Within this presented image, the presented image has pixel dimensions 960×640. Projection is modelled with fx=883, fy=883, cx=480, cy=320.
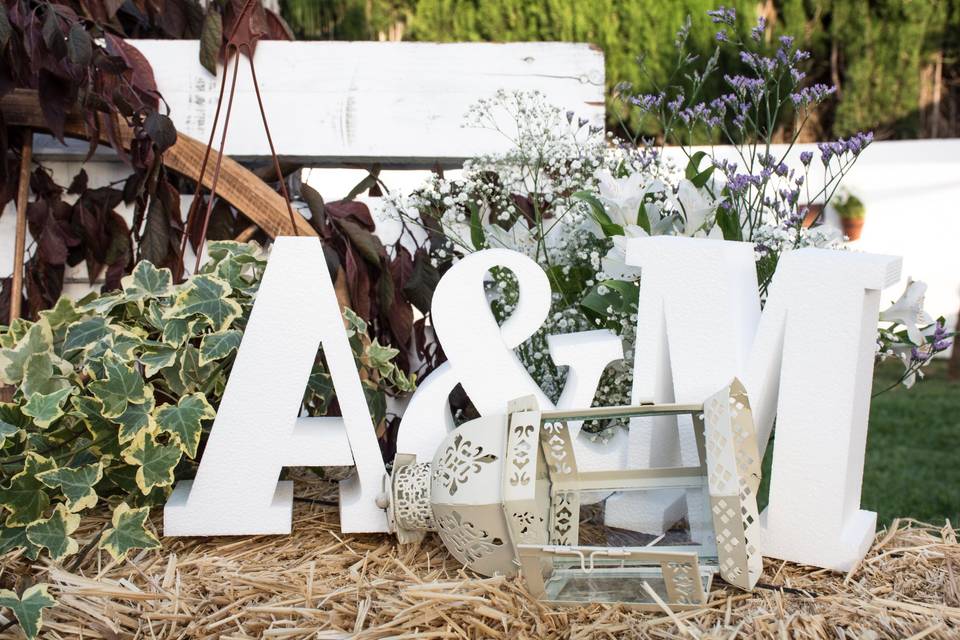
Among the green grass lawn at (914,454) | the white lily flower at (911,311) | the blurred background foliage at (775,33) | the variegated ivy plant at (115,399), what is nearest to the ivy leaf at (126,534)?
the variegated ivy plant at (115,399)

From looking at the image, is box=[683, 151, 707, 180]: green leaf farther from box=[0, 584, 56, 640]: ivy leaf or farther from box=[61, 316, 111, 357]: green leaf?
box=[0, 584, 56, 640]: ivy leaf

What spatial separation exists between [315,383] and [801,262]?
715 mm

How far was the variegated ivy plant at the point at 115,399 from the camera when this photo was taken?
1104mm

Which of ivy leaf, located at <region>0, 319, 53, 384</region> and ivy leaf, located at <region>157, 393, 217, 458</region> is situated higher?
ivy leaf, located at <region>0, 319, 53, 384</region>

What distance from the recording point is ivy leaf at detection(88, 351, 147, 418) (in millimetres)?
1133

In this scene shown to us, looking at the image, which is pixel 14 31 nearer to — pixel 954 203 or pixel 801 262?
pixel 801 262

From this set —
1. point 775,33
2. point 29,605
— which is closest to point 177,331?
point 29,605

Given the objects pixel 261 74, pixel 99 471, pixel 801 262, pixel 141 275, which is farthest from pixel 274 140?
pixel 801 262

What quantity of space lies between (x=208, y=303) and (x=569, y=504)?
22.7 inches

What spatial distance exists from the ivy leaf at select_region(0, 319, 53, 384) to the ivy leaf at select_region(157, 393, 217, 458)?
20 centimetres

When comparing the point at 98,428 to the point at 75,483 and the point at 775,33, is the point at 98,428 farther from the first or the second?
the point at 775,33

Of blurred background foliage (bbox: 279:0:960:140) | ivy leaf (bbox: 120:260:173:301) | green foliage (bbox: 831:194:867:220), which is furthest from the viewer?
green foliage (bbox: 831:194:867:220)

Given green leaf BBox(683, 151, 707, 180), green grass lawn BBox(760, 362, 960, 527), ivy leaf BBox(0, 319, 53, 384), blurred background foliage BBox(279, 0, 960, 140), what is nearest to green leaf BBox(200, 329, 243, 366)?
ivy leaf BBox(0, 319, 53, 384)

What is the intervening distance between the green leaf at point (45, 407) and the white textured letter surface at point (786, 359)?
2.44 ft
